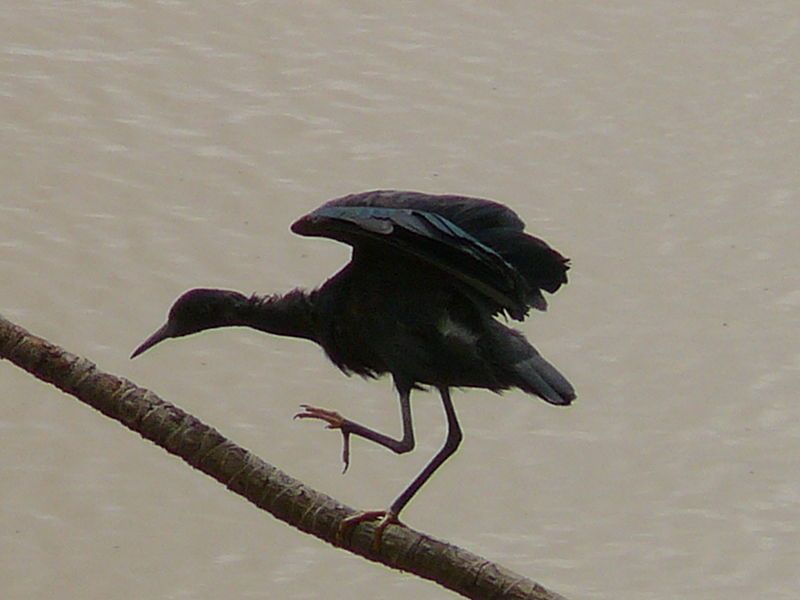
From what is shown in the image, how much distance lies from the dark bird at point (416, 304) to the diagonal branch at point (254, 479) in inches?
1.1

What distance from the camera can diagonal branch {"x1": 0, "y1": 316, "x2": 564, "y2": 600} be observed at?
1.54 metres

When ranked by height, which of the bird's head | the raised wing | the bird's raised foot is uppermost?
the raised wing

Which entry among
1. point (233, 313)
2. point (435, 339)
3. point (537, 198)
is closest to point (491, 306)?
point (435, 339)

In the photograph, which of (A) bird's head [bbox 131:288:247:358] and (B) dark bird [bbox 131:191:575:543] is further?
(A) bird's head [bbox 131:288:247:358]

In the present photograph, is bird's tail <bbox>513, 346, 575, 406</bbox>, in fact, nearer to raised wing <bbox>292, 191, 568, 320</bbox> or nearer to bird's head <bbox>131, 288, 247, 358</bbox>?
raised wing <bbox>292, 191, 568, 320</bbox>

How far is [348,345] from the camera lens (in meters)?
1.70

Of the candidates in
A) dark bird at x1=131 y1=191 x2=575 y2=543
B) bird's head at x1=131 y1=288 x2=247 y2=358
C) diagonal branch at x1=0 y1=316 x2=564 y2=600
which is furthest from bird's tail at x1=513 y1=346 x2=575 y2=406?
bird's head at x1=131 y1=288 x2=247 y2=358

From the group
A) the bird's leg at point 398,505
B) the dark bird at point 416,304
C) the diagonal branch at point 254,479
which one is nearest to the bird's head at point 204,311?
the dark bird at point 416,304

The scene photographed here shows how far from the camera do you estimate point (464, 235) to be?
152 cm

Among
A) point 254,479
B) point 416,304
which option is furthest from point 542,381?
point 254,479

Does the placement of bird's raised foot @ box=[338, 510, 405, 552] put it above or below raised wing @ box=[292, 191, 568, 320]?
below

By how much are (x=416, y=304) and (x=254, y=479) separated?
9.0 inches

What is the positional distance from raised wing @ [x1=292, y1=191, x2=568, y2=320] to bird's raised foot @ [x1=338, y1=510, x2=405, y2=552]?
0.22 m

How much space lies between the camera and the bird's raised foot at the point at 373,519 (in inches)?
62.4
